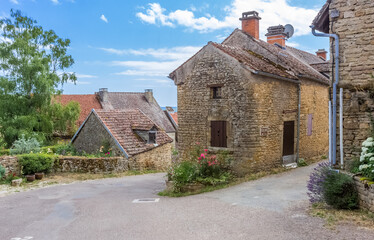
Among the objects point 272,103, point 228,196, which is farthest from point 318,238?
point 272,103

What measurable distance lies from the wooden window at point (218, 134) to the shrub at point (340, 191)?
255 inches

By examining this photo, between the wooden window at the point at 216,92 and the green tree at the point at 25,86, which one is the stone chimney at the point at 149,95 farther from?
the wooden window at the point at 216,92

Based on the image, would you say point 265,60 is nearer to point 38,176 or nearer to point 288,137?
point 288,137

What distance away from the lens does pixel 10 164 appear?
16.3 meters

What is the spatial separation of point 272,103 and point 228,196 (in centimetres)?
568

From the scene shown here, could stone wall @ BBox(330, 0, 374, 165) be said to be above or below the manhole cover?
above

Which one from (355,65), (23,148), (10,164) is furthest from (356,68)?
(23,148)

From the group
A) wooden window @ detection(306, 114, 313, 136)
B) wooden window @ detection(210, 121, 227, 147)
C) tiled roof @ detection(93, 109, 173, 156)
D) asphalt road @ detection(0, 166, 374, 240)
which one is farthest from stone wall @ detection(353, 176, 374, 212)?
tiled roof @ detection(93, 109, 173, 156)

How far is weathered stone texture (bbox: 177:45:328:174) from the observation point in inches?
539

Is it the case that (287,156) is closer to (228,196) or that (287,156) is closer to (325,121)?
(325,121)

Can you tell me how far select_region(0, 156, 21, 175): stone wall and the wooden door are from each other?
13002 mm

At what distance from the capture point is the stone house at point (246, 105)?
13734 millimetres

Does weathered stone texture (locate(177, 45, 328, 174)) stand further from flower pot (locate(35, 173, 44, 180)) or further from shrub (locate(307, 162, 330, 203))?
flower pot (locate(35, 173, 44, 180))

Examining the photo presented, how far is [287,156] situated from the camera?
15.6 meters
